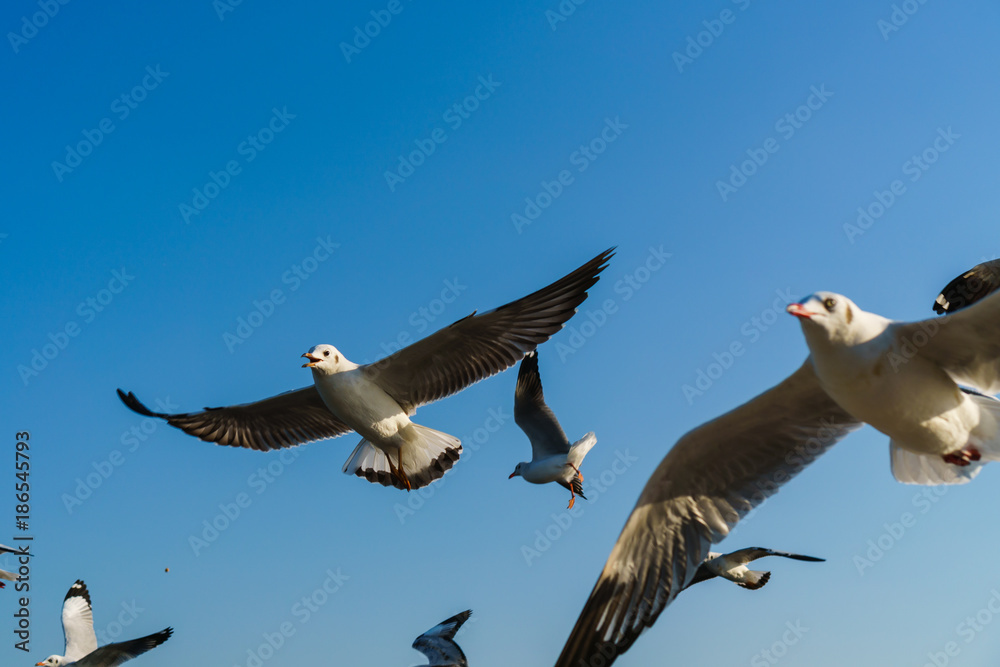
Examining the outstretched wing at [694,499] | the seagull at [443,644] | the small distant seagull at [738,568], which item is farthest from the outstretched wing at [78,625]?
the outstretched wing at [694,499]

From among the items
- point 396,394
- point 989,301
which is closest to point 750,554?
point 396,394

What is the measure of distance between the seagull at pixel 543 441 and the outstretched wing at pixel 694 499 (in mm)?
5595

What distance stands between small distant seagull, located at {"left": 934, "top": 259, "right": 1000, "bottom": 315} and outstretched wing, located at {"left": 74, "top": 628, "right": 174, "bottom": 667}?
10616 millimetres

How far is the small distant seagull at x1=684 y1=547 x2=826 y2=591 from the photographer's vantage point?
7746 millimetres

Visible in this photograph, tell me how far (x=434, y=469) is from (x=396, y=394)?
92cm

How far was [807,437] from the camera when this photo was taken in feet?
15.1

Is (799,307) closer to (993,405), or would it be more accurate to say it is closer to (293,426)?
(993,405)

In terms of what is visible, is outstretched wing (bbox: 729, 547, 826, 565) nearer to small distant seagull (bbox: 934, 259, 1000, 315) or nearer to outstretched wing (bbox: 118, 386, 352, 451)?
small distant seagull (bbox: 934, 259, 1000, 315)

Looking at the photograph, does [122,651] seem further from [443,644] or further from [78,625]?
[443,644]

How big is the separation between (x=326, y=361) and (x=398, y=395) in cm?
88

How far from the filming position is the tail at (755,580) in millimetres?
8219

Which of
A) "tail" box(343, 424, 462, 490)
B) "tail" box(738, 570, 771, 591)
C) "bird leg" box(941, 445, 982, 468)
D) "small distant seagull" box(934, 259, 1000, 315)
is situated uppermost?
"tail" box(343, 424, 462, 490)

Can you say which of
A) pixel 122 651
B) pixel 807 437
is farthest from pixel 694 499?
pixel 122 651

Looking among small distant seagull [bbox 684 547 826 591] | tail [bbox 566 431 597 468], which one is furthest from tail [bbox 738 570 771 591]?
tail [bbox 566 431 597 468]
